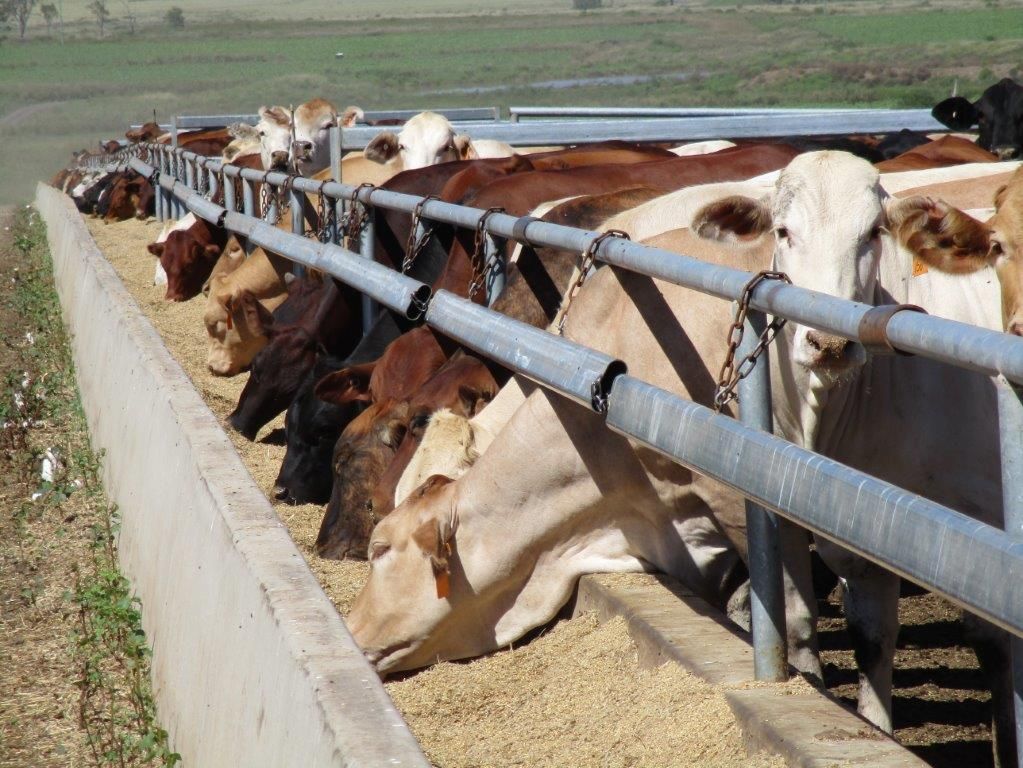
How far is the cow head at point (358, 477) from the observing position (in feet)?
18.3

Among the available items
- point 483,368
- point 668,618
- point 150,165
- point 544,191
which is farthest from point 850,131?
point 150,165

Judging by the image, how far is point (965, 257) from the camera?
388cm

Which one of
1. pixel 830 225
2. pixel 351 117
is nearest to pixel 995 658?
pixel 830 225

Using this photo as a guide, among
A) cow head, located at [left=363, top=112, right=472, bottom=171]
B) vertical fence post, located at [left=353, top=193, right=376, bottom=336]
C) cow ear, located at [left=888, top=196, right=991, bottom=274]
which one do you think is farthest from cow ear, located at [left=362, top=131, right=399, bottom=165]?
cow ear, located at [left=888, top=196, right=991, bottom=274]

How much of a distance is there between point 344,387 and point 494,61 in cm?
8286

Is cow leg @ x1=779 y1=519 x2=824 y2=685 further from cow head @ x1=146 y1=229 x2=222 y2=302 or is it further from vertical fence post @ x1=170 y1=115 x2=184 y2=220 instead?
vertical fence post @ x1=170 y1=115 x2=184 y2=220

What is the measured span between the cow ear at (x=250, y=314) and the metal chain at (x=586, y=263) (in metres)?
3.89

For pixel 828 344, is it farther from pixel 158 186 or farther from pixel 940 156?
pixel 158 186

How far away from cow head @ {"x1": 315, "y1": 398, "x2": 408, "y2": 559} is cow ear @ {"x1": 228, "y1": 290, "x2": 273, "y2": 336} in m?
2.49

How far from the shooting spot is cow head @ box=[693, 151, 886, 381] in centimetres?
370

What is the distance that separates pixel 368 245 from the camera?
291 inches

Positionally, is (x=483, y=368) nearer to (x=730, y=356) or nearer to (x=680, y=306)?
(x=680, y=306)

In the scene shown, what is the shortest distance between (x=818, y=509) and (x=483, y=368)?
2914 mm

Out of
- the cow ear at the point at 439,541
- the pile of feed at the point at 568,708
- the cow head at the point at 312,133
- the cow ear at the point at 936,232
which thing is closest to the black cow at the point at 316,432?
the pile of feed at the point at 568,708
